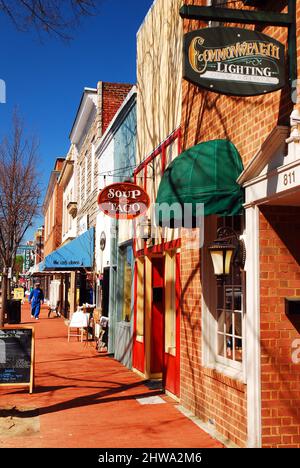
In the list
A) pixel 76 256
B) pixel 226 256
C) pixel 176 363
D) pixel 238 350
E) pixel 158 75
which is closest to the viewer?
pixel 226 256

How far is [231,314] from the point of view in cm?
675

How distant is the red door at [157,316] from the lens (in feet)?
34.4

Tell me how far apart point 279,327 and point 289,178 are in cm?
165

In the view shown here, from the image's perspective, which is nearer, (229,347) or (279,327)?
A: (279,327)

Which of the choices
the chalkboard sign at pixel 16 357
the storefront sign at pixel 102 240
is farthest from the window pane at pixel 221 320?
the storefront sign at pixel 102 240

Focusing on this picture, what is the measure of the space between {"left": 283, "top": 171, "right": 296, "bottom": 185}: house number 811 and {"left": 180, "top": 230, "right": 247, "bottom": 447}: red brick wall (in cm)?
237

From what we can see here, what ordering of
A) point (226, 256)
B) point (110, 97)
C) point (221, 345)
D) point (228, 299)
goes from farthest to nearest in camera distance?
1. point (110, 97)
2. point (221, 345)
3. point (228, 299)
4. point (226, 256)

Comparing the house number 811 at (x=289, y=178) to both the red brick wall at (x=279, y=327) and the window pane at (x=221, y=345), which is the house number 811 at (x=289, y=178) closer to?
the red brick wall at (x=279, y=327)

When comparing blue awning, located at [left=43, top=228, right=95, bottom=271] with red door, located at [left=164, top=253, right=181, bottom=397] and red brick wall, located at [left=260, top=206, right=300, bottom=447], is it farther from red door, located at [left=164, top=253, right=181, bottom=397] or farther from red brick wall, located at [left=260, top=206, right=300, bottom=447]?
red brick wall, located at [left=260, top=206, right=300, bottom=447]

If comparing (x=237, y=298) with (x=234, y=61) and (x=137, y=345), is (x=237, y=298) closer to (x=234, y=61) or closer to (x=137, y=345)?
(x=234, y=61)

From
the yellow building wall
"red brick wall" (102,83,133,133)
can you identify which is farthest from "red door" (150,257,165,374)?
"red brick wall" (102,83,133,133)

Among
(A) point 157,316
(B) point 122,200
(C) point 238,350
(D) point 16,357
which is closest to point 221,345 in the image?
(C) point 238,350

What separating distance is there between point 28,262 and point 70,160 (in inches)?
2708

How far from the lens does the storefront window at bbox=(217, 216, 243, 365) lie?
21.5 ft
